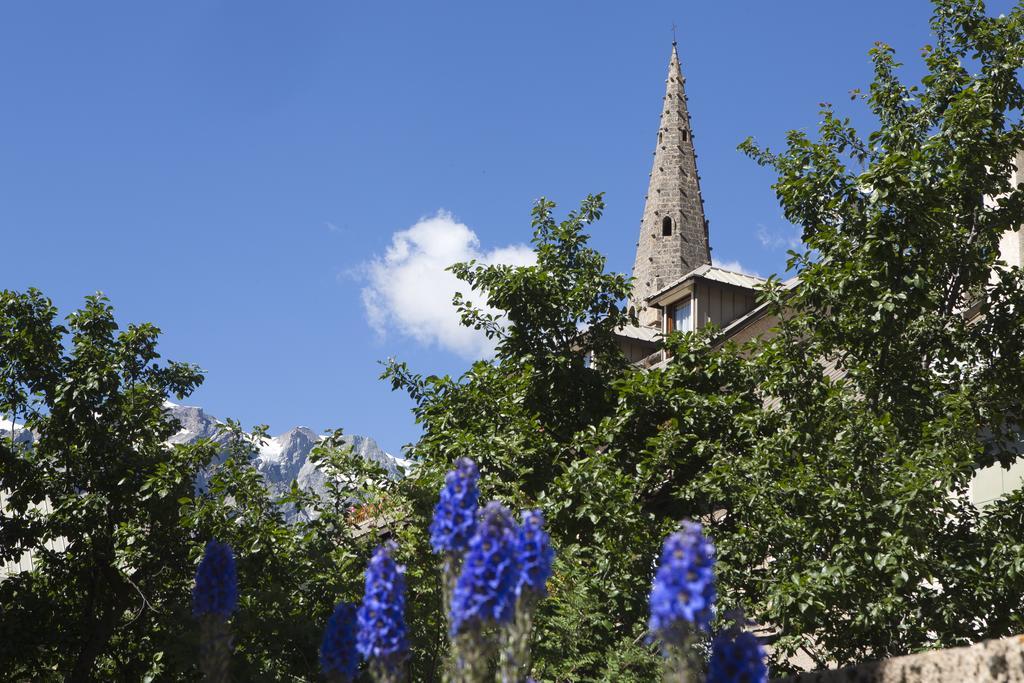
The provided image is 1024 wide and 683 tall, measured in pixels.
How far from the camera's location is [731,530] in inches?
505

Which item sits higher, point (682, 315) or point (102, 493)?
point (682, 315)

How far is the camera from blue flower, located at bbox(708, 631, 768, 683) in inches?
199

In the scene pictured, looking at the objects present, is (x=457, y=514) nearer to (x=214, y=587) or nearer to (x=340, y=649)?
(x=340, y=649)

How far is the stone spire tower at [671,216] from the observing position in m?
63.2

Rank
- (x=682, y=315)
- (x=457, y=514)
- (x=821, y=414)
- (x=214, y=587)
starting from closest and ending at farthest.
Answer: (x=457, y=514) < (x=214, y=587) < (x=821, y=414) < (x=682, y=315)

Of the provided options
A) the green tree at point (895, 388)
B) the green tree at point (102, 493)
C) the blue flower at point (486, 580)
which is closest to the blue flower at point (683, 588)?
the blue flower at point (486, 580)

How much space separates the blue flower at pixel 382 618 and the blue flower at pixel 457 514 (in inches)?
11.6

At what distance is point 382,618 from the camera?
5.76m

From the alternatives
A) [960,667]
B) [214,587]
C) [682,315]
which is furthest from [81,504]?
[682,315]

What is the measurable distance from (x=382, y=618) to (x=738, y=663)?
1797mm

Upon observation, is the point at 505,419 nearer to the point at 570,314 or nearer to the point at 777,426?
the point at 570,314

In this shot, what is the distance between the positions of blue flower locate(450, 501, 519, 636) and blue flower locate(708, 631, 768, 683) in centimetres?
103

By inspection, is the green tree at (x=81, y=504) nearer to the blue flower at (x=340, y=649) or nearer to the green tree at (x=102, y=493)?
the green tree at (x=102, y=493)

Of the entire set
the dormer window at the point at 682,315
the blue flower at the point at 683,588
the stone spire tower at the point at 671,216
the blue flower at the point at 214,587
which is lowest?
the blue flower at the point at 683,588
